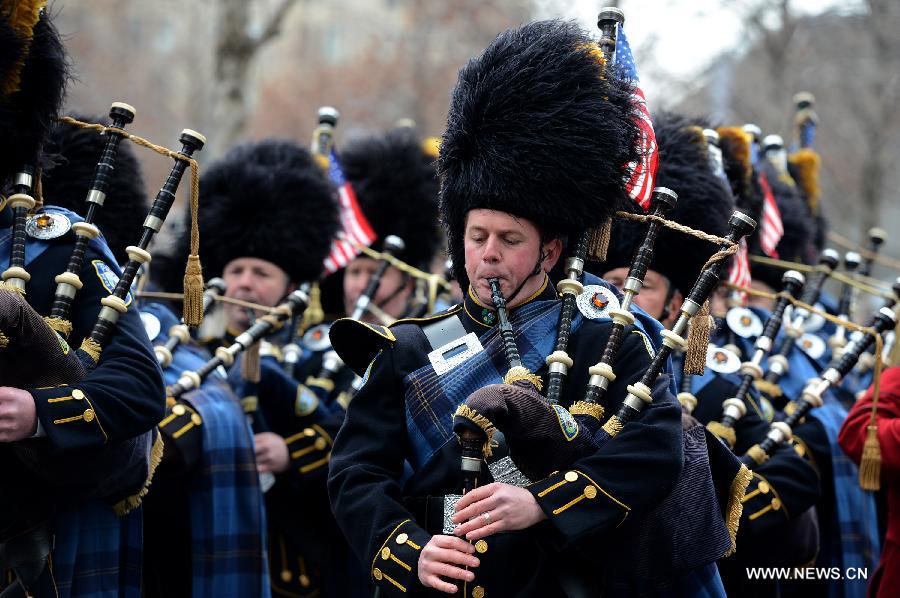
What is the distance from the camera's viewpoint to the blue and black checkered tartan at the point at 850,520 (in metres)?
5.36

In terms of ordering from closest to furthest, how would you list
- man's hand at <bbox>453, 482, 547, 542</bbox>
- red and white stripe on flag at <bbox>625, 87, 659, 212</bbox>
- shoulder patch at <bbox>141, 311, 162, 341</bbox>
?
1. man's hand at <bbox>453, 482, 547, 542</bbox>
2. red and white stripe on flag at <bbox>625, 87, 659, 212</bbox>
3. shoulder patch at <bbox>141, 311, 162, 341</bbox>

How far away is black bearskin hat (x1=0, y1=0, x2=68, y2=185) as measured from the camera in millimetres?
3424

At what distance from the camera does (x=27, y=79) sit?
11.6 feet

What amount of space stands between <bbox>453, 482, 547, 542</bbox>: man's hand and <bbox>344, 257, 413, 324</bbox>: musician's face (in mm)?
3502

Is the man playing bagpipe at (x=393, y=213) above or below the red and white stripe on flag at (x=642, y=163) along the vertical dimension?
below

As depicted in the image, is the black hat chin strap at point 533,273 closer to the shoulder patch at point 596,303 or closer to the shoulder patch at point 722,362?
the shoulder patch at point 596,303

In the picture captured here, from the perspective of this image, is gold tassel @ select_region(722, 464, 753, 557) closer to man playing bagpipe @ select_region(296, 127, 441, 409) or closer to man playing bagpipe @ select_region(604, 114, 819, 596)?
man playing bagpipe @ select_region(604, 114, 819, 596)

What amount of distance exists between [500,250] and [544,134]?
35cm

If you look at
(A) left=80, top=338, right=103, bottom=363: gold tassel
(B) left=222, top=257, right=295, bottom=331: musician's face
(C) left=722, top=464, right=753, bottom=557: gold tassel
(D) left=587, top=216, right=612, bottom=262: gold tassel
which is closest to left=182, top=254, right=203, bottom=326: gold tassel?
(A) left=80, top=338, right=103, bottom=363: gold tassel

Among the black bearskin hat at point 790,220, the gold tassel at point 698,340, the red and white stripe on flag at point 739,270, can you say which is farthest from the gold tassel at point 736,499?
the black bearskin hat at point 790,220

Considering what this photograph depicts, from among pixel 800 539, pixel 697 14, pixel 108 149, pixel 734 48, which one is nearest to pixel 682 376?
pixel 800 539

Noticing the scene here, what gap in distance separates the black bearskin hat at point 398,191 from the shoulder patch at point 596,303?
11.7ft

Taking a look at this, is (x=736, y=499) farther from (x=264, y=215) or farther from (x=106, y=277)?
(x=264, y=215)

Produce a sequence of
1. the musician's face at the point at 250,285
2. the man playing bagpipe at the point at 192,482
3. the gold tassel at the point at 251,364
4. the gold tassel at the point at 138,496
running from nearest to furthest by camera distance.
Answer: the gold tassel at the point at 138,496
the man playing bagpipe at the point at 192,482
the gold tassel at the point at 251,364
the musician's face at the point at 250,285
